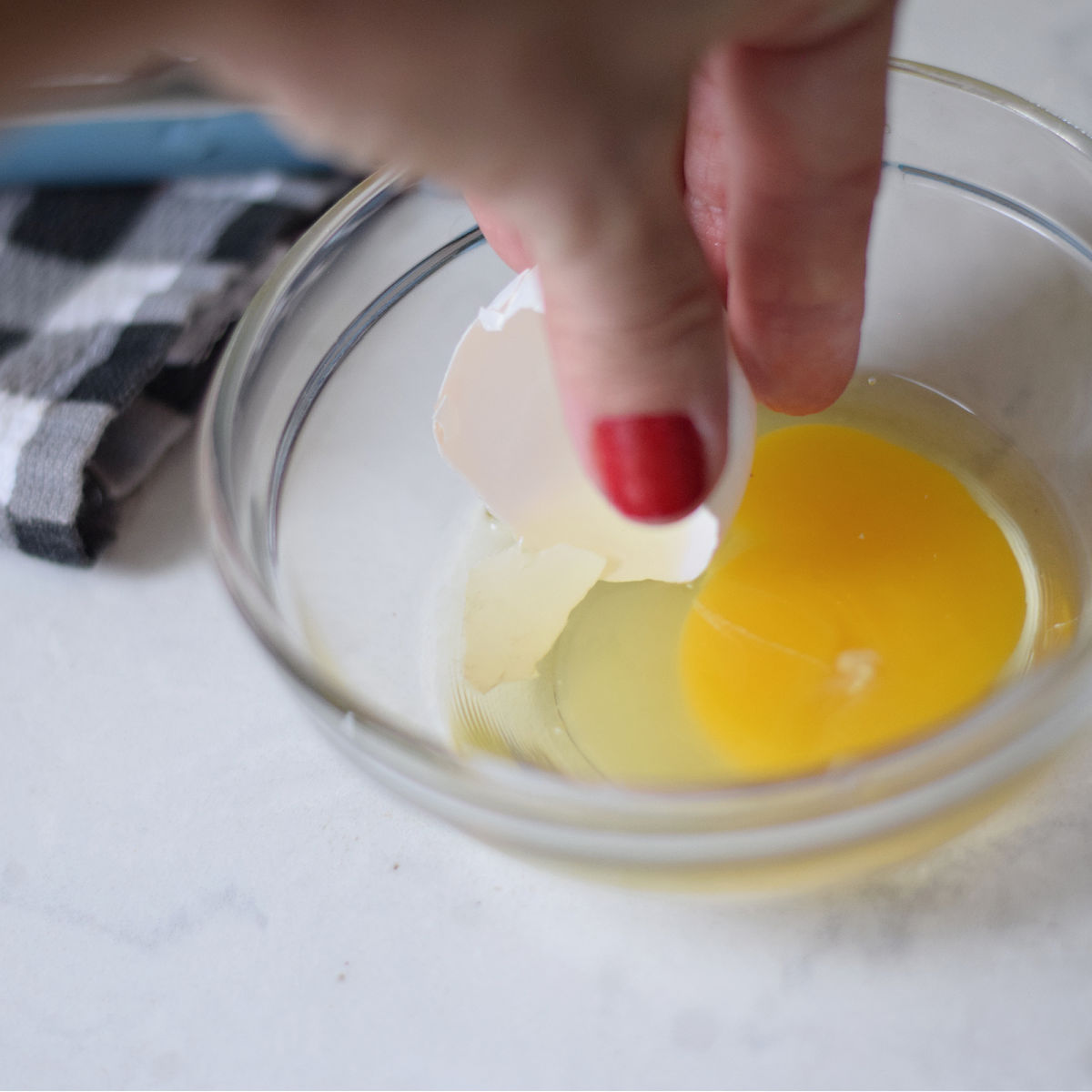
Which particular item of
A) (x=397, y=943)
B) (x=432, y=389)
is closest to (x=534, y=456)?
(x=432, y=389)

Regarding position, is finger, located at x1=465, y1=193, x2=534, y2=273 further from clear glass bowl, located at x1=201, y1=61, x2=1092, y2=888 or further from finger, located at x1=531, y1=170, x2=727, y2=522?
finger, located at x1=531, y1=170, x2=727, y2=522

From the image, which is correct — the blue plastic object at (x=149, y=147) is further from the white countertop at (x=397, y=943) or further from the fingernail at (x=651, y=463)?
the fingernail at (x=651, y=463)

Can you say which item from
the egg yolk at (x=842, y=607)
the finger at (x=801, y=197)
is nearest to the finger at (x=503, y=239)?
the finger at (x=801, y=197)

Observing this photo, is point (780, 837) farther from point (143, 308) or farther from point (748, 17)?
point (143, 308)

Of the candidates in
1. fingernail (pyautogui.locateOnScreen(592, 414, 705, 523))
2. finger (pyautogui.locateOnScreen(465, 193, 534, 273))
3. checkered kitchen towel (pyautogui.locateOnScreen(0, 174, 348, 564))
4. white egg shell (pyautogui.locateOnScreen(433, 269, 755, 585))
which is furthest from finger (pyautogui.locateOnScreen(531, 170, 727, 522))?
checkered kitchen towel (pyautogui.locateOnScreen(0, 174, 348, 564))

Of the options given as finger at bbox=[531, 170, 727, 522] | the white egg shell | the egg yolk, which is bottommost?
the egg yolk

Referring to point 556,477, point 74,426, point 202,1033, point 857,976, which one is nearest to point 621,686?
point 556,477
